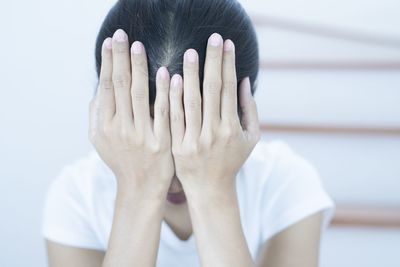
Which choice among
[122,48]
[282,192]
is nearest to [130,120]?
[122,48]

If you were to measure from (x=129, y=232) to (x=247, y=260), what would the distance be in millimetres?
210

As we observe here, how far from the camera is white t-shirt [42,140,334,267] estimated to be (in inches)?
39.1

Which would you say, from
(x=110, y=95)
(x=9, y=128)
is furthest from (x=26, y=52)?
(x=110, y=95)

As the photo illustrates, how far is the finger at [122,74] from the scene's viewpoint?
737 millimetres

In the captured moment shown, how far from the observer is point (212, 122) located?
0.79 m

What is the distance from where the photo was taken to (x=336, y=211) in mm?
1347

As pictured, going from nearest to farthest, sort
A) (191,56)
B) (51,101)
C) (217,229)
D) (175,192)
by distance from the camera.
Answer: (191,56) → (217,229) → (175,192) → (51,101)

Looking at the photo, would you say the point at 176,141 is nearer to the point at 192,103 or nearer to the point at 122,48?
the point at 192,103

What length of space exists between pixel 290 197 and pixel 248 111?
277 millimetres

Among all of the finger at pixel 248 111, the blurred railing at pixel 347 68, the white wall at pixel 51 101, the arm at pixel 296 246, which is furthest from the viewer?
the white wall at pixel 51 101

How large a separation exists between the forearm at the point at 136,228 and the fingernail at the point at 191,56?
0.25 m

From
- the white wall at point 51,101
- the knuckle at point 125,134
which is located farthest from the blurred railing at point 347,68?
the knuckle at point 125,134

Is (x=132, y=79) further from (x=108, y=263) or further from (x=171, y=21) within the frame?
(x=108, y=263)

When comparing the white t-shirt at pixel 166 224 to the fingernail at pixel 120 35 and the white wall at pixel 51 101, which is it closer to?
the fingernail at pixel 120 35
